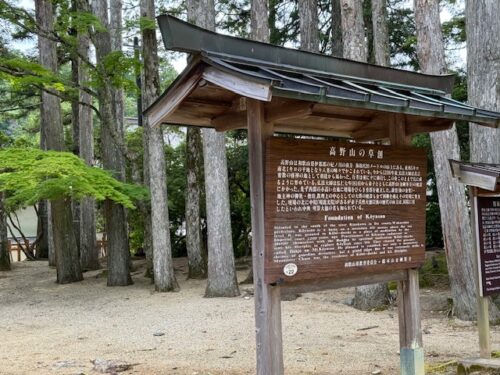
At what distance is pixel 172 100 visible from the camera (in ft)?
13.4

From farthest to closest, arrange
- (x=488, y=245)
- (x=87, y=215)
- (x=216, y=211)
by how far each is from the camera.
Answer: (x=87, y=215) → (x=216, y=211) → (x=488, y=245)

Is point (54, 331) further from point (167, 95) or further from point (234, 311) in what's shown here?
point (167, 95)

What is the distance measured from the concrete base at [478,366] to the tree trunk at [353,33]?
261 inches

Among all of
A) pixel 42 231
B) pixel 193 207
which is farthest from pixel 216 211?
pixel 42 231

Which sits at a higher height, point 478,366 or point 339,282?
point 339,282

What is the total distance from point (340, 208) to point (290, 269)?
2.22 ft

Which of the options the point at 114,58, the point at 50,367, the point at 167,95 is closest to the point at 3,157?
the point at 114,58

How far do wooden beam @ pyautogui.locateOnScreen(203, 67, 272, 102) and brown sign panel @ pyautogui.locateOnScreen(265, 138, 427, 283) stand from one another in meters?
0.49

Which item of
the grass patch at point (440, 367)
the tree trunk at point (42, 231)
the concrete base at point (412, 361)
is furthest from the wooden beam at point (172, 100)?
the tree trunk at point (42, 231)

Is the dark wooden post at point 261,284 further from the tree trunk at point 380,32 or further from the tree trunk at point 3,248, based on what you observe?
the tree trunk at point 3,248

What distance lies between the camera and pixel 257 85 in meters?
3.43

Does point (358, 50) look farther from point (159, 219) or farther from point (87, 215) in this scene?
point (87, 215)

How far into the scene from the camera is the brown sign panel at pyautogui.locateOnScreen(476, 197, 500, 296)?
5629 mm

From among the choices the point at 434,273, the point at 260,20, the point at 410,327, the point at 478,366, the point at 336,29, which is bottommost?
the point at 434,273
